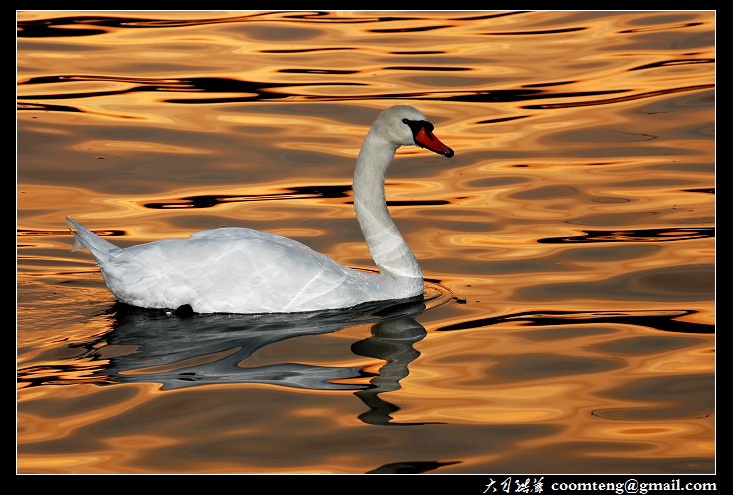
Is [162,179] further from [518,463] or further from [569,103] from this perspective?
[518,463]

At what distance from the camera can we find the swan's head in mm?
8570

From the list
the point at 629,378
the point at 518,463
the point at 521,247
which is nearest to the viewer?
the point at 518,463

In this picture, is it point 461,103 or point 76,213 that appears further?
point 461,103

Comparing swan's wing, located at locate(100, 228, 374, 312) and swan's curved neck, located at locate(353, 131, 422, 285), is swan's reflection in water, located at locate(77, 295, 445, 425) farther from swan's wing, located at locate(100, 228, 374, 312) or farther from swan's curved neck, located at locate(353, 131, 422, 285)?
swan's curved neck, located at locate(353, 131, 422, 285)

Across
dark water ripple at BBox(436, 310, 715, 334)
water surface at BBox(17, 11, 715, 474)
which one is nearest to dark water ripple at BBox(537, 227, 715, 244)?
water surface at BBox(17, 11, 715, 474)

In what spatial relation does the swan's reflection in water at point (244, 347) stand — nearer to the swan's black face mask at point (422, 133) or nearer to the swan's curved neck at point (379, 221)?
the swan's curved neck at point (379, 221)

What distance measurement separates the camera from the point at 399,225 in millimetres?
10914

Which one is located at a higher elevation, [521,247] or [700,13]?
[700,13]

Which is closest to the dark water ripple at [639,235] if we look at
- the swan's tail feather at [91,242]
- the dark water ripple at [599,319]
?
the dark water ripple at [599,319]

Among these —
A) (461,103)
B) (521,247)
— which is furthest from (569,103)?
(521,247)

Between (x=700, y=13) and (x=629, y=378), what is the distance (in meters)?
13.9

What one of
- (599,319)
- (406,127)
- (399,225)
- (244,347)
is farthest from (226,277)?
(399,225)

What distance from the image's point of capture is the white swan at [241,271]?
8.27 m

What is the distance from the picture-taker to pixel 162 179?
12.4m
